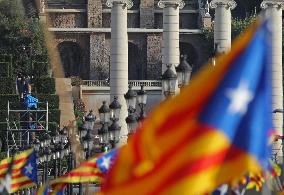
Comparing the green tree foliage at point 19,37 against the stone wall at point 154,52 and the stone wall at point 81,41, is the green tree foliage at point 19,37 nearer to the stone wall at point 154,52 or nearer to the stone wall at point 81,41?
the stone wall at point 81,41

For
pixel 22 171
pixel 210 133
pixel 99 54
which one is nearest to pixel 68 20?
pixel 99 54

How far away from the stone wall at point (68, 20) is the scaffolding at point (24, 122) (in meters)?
37.9

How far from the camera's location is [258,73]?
445 inches

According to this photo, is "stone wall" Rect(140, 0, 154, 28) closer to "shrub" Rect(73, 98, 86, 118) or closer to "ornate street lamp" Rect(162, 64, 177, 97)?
"shrub" Rect(73, 98, 86, 118)

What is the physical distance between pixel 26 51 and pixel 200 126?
83117 mm

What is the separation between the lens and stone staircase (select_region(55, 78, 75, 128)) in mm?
79250

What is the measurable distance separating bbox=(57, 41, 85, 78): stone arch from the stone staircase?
1657 cm

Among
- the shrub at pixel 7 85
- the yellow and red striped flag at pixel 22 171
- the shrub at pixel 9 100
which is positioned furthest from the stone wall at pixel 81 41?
the yellow and red striped flag at pixel 22 171

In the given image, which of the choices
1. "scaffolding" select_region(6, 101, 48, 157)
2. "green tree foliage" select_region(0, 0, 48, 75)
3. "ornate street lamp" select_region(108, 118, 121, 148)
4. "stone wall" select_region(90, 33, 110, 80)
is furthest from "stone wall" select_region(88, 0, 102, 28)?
"ornate street lamp" select_region(108, 118, 121, 148)

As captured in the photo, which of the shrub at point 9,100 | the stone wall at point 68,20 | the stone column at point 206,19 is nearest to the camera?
the shrub at point 9,100

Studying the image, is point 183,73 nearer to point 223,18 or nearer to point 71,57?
point 223,18

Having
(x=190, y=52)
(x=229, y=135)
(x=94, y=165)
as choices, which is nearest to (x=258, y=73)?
(x=229, y=135)

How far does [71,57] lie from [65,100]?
27.3m

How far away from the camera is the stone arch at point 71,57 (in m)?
108
